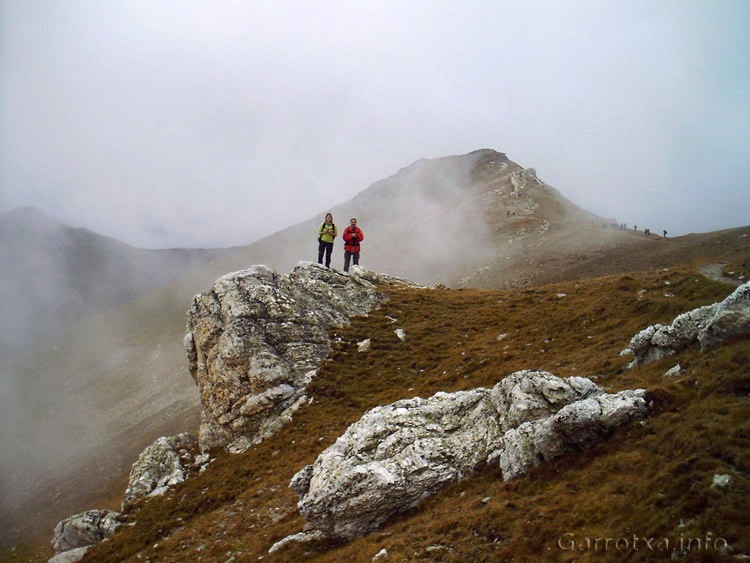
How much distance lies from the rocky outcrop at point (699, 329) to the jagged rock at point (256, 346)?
22.0 meters

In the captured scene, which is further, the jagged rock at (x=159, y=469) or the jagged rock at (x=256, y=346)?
the jagged rock at (x=256, y=346)

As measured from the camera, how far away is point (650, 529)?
10.4 meters

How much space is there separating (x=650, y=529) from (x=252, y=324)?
29762 mm

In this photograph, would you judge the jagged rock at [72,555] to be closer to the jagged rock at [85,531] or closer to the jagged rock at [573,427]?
the jagged rock at [85,531]

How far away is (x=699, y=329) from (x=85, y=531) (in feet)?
118

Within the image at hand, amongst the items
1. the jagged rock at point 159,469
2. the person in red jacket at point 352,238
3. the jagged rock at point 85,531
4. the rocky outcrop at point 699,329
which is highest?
the person in red jacket at point 352,238

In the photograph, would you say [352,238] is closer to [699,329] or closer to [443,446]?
[443,446]

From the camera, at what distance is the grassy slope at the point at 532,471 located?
11.3m

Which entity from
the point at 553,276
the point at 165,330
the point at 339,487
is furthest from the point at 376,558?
the point at 165,330

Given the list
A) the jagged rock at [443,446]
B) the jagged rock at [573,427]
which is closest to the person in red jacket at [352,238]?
the jagged rock at [443,446]

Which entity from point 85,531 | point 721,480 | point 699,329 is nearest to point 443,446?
point 721,480

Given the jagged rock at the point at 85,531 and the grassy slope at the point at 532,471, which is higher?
the grassy slope at the point at 532,471

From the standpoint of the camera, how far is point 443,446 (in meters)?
18.4

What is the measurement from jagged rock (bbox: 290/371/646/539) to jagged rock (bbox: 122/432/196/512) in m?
16.3
